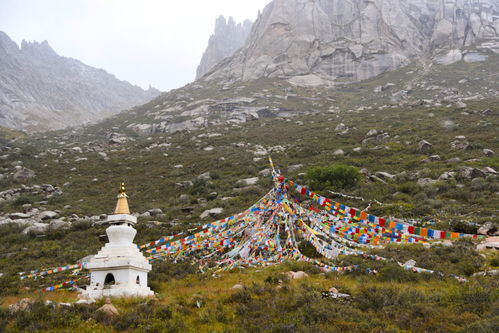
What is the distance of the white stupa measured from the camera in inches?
385

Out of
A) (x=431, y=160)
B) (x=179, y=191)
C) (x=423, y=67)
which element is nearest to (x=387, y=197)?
(x=431, y=160)

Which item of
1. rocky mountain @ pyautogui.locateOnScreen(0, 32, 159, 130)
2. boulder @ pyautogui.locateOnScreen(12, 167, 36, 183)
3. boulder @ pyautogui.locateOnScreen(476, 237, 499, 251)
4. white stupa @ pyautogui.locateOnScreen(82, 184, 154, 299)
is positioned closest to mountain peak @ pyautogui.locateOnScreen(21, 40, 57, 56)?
rocky mountain @ pyautogui.locateOnScreen(0, 32, 159, 130)

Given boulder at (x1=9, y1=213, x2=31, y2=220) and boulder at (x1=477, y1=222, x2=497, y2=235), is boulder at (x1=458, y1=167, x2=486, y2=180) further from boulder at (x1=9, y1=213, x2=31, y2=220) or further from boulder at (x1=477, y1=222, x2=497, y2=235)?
boulder at (x1=9, y1=213, x2=31, y2=220)

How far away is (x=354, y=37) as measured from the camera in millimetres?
95500

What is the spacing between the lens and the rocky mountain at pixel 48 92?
371 ft

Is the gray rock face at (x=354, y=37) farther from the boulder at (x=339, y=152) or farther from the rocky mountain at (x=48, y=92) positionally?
the rocky mountain at (x=48, y=92)

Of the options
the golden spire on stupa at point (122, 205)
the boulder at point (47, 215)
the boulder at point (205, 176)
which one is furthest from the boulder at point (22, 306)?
the boulder at point (205, 176)

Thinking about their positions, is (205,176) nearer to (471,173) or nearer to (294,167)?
(294,167)

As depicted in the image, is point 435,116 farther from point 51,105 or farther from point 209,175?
point 51,105

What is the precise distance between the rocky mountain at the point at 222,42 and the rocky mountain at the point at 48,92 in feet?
138

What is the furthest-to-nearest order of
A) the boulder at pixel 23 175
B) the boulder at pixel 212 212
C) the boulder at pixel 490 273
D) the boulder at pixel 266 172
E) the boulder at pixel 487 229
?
the boulder at pixel 23 175 < the boulder at pixel 266 172 < the boulder at pixel 212 212 < the boulder at pixel 487 229 < the boulder at pixel 490 273

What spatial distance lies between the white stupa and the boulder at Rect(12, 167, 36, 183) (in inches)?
1042

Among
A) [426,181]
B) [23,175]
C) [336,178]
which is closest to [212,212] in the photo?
[336,178]

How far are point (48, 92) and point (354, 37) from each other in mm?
108200
